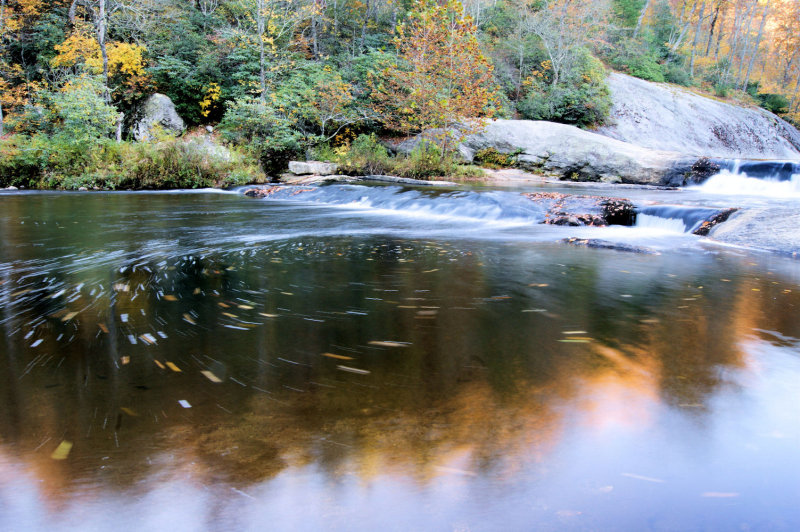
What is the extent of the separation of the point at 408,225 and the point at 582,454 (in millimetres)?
7079

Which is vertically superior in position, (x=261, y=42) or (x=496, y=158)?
(x=261, y=42)

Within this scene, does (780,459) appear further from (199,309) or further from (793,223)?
(793,223)

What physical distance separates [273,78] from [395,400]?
67.0 ft

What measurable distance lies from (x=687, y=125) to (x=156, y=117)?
26.2 m

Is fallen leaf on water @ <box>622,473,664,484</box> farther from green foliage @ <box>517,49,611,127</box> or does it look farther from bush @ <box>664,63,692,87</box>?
bush @ <box>664,63,692,87</box>

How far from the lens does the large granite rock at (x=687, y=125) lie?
24.1 m

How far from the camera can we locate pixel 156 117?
19766 mm

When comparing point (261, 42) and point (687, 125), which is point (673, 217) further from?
point (687, 125)

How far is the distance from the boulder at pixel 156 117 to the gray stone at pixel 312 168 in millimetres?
6432

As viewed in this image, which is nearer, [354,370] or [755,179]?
[354,370]

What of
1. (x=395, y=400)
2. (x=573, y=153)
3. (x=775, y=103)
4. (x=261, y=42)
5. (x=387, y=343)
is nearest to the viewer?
(x=395, y=400)

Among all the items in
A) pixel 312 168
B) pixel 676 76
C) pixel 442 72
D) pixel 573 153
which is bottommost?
pixel 312 168

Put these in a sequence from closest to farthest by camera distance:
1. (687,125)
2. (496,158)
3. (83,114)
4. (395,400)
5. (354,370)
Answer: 1. (395,400)
2. (354,370)
3. (83,114)
4. (496,158)
5. (687,125)

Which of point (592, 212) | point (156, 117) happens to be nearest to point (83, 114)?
point (156, 117)
